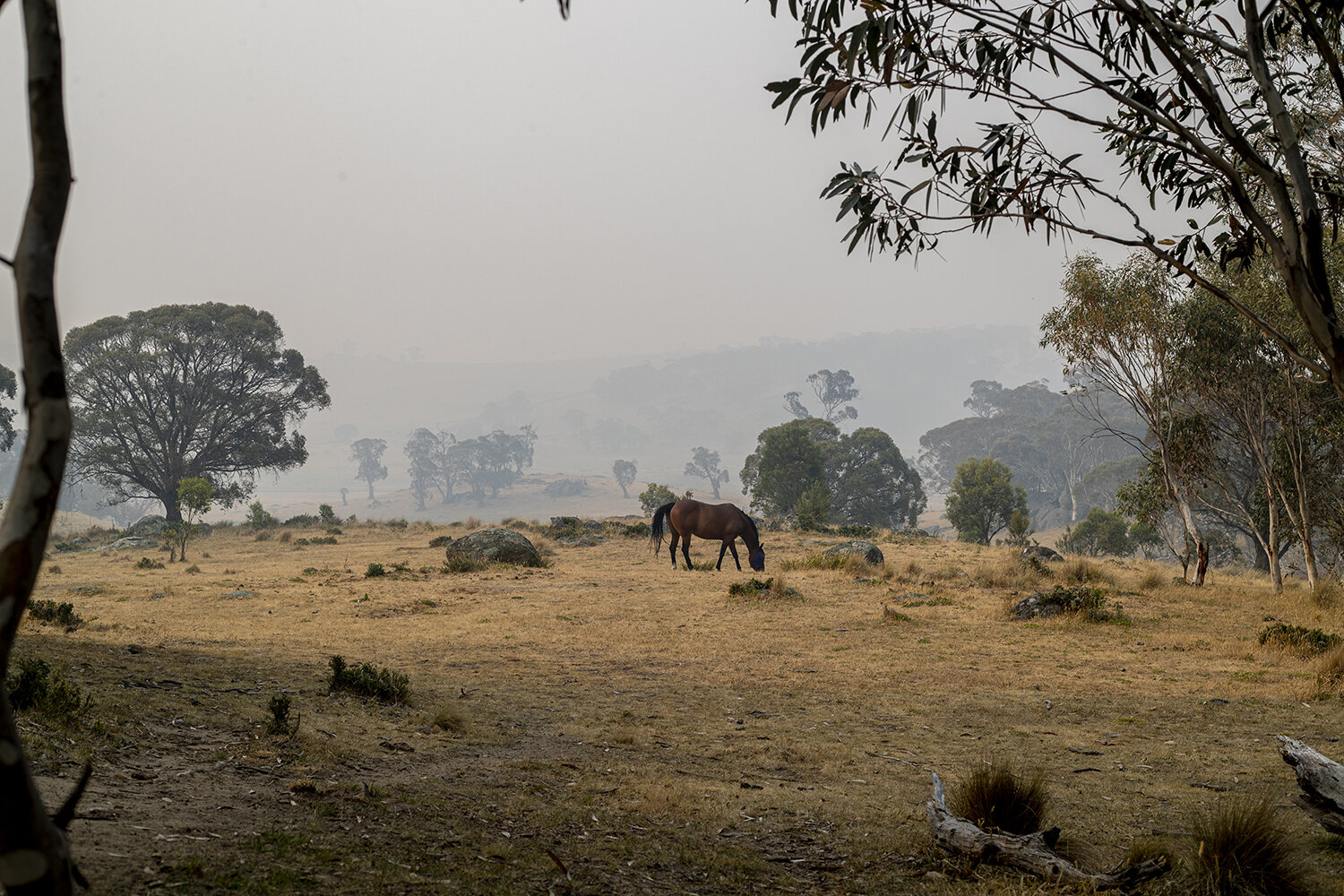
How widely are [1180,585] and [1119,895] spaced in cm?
2095

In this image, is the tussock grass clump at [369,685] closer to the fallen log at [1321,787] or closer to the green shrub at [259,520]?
the fallen log at [1321,787]

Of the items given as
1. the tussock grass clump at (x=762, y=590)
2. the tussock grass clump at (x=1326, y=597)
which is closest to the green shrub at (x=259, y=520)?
the tussock grass clump at (x=762, y=590)

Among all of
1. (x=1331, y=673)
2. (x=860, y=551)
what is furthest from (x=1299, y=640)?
(x=860, y=551)

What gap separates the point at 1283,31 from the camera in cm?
666

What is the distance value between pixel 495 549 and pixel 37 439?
23.0 meters

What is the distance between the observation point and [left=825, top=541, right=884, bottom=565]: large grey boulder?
25.1m

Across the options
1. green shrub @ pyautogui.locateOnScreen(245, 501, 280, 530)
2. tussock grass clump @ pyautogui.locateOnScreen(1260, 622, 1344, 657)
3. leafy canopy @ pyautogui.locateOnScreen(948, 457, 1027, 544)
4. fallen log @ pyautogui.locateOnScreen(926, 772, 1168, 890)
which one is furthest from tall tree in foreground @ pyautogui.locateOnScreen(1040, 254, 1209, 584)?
green shrub @ pyautogui.locateOnScreen(245, 501, 280, 530)

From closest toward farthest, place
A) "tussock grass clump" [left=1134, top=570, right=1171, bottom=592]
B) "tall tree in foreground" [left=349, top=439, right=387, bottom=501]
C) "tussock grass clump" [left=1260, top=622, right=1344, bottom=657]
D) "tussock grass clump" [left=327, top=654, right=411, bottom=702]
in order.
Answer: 1. "tussock grass clump" [left=327, top=654, right=411, bottom=702]
2. "tussock grass clump" [left=1260, top=622, right=1344, bottom=657]
3. "tussock grass clump" [left=1134, top=570, right=1171, bottom=592]
4. "tall tree in foreground" [left=349, top=439, right=387, bottom=501]

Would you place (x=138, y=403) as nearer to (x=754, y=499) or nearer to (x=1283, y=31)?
(x=754, y=499)

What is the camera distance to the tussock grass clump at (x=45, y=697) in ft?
18.0

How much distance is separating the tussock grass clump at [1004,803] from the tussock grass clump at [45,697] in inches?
250

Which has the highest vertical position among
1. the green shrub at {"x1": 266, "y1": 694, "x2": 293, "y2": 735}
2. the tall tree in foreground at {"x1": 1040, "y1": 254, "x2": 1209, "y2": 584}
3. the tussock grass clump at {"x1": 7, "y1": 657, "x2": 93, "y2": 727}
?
the tall tree in foreground at {"x1": 1040, "y1": 254, "x2": 1209, "y2": 584}

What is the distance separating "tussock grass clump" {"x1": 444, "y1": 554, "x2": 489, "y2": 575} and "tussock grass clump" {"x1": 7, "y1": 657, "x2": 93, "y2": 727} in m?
16.9

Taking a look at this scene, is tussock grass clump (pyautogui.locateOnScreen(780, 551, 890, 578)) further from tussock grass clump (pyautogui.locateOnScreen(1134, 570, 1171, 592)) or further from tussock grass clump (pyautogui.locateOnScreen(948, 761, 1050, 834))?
tussock grass clump (pyautogui.locateOnScreen(948, 761, 1050, 834))
